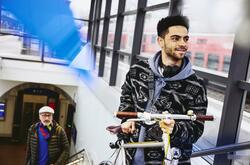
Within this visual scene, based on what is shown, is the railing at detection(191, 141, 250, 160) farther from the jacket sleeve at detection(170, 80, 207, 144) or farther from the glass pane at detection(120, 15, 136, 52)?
the glass pane at detection(120, 15, 136, 52)

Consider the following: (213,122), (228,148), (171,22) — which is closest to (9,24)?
(213,122)

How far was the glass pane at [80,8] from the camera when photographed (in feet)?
27.3

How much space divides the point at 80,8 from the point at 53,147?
199 inches

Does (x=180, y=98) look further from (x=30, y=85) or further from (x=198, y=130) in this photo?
(x=30, y=85)

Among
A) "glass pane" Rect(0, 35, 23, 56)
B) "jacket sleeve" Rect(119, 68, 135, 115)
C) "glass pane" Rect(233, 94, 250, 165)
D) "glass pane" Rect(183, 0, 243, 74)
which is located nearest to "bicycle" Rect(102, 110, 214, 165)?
"jacket sleeve" Rect(119, 68, 135, 115)

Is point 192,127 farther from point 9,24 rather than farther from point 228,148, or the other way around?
point 9,24

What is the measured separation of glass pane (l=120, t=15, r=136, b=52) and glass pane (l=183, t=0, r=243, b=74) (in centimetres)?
203

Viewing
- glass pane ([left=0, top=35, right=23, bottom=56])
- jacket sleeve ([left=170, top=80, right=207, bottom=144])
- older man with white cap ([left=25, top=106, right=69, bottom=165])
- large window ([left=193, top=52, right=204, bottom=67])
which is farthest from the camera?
glass pane ([left=0, top=35, right=23, bottom=56])

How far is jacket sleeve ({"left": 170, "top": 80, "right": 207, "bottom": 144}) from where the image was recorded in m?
1.28

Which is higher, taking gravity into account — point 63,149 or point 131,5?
point 131,5

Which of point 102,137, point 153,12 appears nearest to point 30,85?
point 102,137

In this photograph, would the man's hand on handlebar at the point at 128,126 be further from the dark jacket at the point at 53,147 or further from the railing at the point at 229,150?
the dark jacket at the point at 53,147

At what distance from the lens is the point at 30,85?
9.54 meters

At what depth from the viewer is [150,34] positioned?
3.90 m
